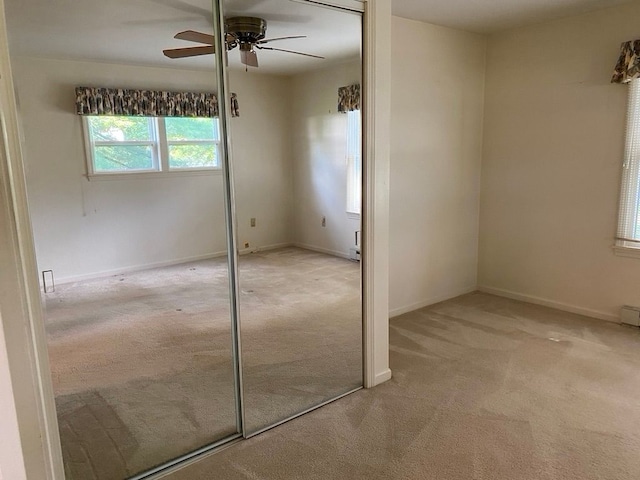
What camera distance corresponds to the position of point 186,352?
2.94 m

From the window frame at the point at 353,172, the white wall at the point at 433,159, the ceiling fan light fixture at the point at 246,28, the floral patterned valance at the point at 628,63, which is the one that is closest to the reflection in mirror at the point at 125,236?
the ceiling fan light fixture at the point at 246,28

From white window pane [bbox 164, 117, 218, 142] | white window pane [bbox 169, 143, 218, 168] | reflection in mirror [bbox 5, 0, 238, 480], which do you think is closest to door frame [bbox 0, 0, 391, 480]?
reflection in mirror [bbox 5, 0, 238, 480]

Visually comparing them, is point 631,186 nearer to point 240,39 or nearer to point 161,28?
point 240,39

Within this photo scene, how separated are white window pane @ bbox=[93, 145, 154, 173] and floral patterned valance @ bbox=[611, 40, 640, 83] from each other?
127 inches

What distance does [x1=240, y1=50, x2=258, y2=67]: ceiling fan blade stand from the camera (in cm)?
234

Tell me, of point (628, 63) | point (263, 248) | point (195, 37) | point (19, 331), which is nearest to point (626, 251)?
point (628, 63)

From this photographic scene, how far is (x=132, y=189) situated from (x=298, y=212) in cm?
102

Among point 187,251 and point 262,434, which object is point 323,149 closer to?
point 187,251

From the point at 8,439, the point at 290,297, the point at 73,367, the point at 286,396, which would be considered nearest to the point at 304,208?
the point at 290,297

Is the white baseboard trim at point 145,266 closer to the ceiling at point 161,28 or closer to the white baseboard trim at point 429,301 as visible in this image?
the ceiling at point 161,28

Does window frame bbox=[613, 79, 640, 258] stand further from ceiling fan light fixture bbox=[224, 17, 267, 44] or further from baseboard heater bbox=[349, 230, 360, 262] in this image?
ceiling fan light fixture bbox=[224, 17, 267, 44]

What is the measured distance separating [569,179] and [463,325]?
1.46 meters

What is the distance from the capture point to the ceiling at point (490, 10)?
3195mm

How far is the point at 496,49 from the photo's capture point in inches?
160
